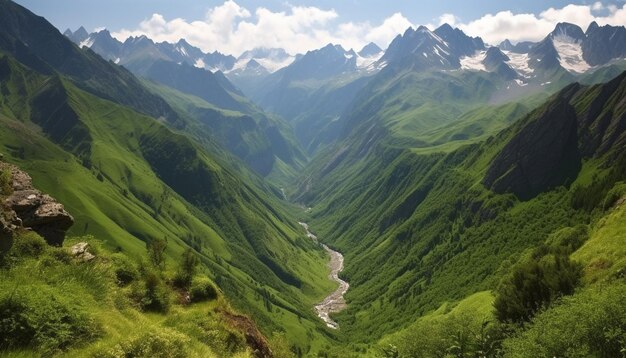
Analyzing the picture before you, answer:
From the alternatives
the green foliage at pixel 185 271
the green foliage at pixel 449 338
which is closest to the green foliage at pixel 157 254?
the green foliage at pixel 185 271

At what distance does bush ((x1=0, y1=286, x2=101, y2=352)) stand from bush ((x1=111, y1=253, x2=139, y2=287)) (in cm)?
1598

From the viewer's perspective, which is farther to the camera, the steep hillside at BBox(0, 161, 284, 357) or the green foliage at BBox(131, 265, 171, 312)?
the green foliage at BBox(131, 265, 171, 312)

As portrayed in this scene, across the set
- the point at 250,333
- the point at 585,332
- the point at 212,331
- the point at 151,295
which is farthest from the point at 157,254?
the point at 585,332

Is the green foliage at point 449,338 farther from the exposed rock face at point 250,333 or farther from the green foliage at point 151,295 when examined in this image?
the green foliage at point 151,295

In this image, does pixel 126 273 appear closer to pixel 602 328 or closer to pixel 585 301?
pixel 602 328

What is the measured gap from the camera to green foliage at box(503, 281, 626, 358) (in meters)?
52.9

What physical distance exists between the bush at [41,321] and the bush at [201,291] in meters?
18.7

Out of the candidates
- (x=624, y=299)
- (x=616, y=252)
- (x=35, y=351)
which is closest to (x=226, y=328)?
(x=35, y=351)

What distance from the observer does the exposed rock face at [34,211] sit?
34700 mm

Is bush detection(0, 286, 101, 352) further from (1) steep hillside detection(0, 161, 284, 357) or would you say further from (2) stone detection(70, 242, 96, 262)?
(2) stone detection(70, 242, 96, 262)

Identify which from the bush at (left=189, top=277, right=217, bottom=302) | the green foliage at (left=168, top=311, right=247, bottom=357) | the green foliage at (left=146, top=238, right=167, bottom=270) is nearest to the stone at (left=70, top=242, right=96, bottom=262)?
the green foliage at (left=168, top=311, right=247, bottom=357)

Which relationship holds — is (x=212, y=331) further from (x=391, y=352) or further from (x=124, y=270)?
(x=391, y=352)

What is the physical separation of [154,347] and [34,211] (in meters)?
19.8

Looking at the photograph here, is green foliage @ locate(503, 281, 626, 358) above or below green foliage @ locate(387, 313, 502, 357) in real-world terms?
above
